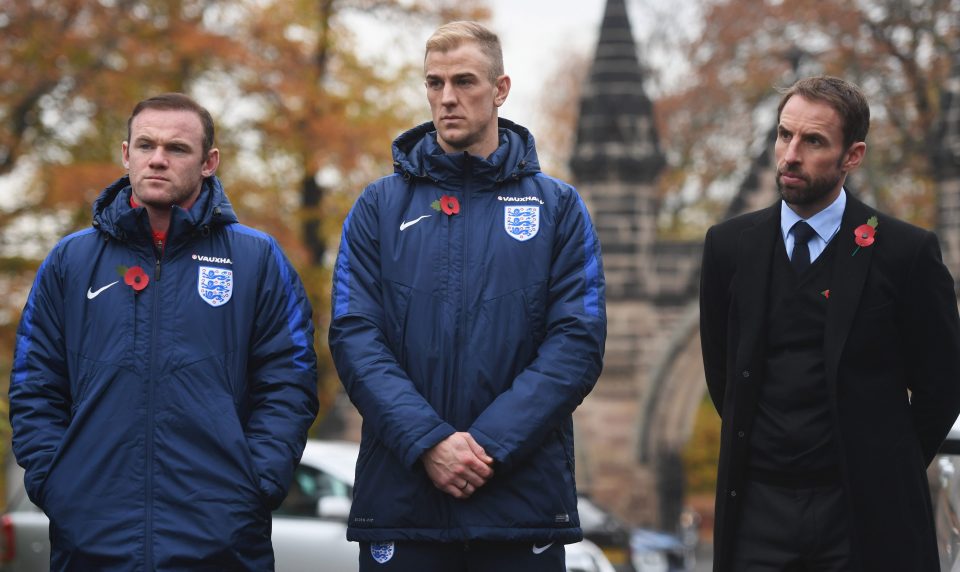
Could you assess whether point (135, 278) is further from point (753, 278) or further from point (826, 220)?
point (826, 220)

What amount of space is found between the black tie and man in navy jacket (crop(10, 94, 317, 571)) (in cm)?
152

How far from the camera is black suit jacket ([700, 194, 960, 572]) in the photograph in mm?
4492

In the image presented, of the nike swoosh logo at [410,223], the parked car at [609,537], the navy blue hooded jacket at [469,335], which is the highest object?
the nike swoosh logo at [410,223]

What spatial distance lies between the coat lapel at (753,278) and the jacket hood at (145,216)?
1594 millimetres

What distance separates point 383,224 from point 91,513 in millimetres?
1217

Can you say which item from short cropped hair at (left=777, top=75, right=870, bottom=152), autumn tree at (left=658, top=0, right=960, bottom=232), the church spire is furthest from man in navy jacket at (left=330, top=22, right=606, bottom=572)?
autumn tree at (left=658, top=0, right=960, bottom=232)

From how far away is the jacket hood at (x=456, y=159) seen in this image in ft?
15.6

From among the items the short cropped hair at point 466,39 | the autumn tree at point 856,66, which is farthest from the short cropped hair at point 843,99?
the autumn tree at point 856,66

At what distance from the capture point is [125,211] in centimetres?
468

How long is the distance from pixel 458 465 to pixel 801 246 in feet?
4.23

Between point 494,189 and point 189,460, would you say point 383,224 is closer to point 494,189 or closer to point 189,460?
point 494,189

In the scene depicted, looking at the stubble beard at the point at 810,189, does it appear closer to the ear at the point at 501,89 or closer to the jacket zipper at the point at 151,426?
the ear at the point at 501,89

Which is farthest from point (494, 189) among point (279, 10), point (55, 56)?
point (279, 10)

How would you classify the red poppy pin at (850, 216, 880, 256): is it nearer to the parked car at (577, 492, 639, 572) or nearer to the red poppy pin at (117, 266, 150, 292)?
the red poppy pin at (117, 266, 150, 292)
